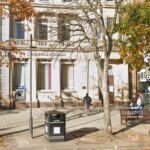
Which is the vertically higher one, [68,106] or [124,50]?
[124,50]

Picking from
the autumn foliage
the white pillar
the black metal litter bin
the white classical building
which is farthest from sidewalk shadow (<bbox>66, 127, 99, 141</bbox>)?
the white pillar

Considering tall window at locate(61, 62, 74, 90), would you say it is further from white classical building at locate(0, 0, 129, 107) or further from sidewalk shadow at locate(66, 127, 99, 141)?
sidewalk shadow at locate(66, 127, 99, 141)

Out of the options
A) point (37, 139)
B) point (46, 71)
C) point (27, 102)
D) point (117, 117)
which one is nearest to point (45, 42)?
point (46, 71)

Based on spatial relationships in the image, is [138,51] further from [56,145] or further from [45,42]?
[45,42]

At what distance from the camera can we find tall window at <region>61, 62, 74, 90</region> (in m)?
40.3

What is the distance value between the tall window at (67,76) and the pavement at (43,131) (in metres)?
6.11

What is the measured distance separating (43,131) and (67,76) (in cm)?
1746

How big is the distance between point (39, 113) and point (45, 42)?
7.59 meters

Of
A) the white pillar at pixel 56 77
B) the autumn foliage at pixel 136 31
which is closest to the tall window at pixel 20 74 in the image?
the white pillar at pixel 56 77

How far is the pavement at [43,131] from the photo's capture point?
19.2 metres

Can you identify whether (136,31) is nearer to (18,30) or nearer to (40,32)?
(40,32)

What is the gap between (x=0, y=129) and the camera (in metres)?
24.4

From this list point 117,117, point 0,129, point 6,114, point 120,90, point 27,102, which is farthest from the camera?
point 120,90

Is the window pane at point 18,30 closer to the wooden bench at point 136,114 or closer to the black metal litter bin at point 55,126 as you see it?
the wooden bench at point 136,114
